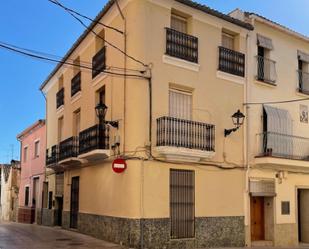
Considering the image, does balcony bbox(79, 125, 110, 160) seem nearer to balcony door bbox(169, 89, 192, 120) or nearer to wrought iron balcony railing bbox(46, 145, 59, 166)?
balcony door bbox(169, 89, 192, 120)

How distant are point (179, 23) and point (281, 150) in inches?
261

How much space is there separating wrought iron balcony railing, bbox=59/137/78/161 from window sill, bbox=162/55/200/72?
6.00 metres

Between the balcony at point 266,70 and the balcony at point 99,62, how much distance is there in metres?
6.14

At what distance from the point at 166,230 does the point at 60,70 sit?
1169 centimetres

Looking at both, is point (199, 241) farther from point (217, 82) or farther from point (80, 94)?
point (80, 94)

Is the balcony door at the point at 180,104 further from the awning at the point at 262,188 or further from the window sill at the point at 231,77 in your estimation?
the awning at the point at 262,188

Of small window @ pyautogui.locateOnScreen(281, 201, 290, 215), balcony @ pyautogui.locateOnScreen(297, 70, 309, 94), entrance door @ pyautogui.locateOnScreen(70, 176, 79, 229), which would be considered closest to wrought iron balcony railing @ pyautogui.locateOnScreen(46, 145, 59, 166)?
entrance door @ pyautogui.locateOnScreen(70, 176, 79, 229)

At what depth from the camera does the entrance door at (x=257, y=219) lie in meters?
17.4

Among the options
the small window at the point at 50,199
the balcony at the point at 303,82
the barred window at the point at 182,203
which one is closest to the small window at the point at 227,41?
the balcony at the point at 303,82

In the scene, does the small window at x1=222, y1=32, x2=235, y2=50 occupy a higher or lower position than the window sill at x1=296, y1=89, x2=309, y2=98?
higher

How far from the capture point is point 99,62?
651 inches

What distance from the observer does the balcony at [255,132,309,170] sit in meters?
16.7

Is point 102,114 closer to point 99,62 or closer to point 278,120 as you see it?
point 99,62

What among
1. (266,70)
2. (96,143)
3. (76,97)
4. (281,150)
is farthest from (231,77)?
(76,97)
